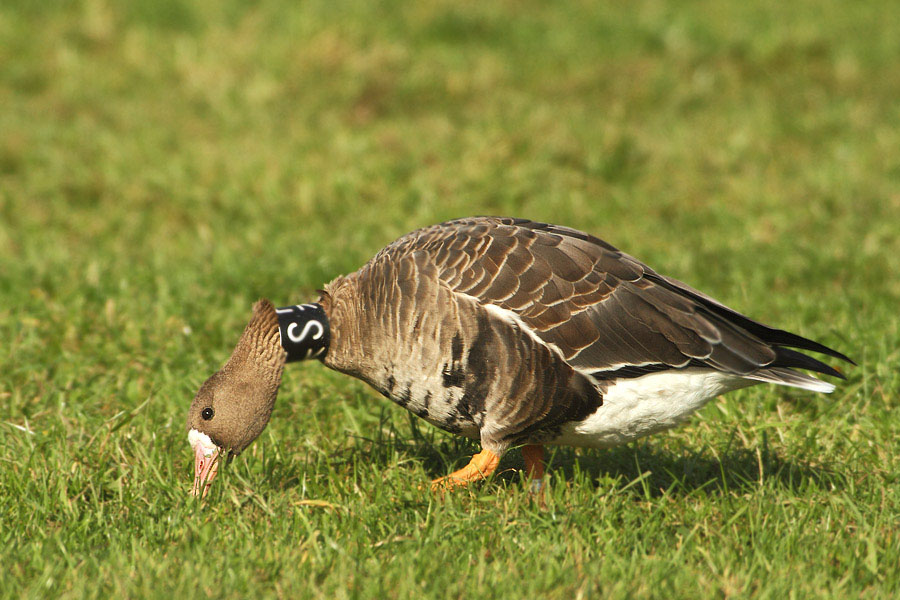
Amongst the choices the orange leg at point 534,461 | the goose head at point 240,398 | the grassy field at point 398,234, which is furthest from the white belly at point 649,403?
the goose head at point 240,398

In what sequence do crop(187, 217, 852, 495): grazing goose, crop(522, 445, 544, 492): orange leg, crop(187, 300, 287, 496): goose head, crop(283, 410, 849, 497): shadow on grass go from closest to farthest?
crop(187, 217, 852, 495): grazing goose → crop(187, 300, 287, 496): goose head → crop(283, 410, 849, 497): shadow on grass → crop(522, 445, 544, 492): orange leg

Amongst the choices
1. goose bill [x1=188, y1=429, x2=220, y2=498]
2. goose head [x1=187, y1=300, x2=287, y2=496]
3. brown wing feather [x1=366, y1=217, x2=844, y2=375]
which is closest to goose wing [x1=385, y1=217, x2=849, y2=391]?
brown wing feather [x1=366, y1=217, x2=844, y2=375]

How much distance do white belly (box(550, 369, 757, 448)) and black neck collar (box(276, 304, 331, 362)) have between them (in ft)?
3.73

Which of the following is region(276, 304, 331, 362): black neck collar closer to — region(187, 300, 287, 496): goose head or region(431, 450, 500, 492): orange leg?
region(187, 300, 287, 496): goose head

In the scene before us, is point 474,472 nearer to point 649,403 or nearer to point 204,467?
point 649,403

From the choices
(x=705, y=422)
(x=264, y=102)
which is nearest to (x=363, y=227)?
(x=264, y=102)

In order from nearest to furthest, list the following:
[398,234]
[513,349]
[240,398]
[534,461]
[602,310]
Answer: [513,349], [602,310], [240,398], [534,461], [398,234]

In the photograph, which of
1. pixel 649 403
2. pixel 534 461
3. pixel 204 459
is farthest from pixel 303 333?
pixel 649 403

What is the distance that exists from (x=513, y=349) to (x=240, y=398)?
123cm

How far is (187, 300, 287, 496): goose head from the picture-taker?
444cm

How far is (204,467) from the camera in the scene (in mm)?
4402

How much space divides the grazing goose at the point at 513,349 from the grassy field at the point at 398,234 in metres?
0.29

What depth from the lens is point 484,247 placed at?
174 inches

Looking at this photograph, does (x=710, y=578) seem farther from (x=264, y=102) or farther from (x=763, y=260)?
(x=264, y=102)
